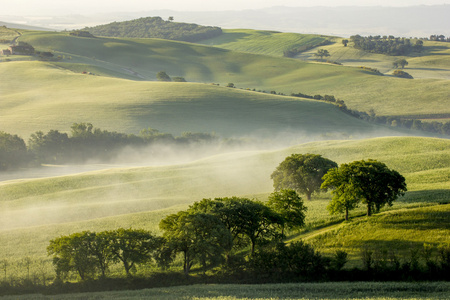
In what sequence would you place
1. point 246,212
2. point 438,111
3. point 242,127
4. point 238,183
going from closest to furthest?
point 246,212, point 238,183, point 242,127, point 438,111

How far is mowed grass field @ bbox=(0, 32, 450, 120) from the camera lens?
139125 millimetres

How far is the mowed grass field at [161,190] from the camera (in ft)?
132

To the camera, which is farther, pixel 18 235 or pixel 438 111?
pixel 438 111

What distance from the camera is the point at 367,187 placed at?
3556 centimetres

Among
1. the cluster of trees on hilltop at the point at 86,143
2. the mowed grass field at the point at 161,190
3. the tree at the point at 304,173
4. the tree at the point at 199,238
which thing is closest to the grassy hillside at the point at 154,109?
the cluster of trees on hilltop at the point at 86,143

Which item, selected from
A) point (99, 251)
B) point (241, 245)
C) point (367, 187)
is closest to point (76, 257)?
point (99, 251)

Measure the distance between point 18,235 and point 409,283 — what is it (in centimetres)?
3178

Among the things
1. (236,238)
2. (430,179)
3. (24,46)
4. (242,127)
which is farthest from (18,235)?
(24,46)

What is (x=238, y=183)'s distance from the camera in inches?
2260

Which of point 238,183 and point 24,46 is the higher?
point 24,46

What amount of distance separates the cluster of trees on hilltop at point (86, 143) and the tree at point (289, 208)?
60175mm

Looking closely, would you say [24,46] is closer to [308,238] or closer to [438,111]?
[438,111]

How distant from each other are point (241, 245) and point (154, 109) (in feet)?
273

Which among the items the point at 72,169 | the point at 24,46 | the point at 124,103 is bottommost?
the point at 72,169
